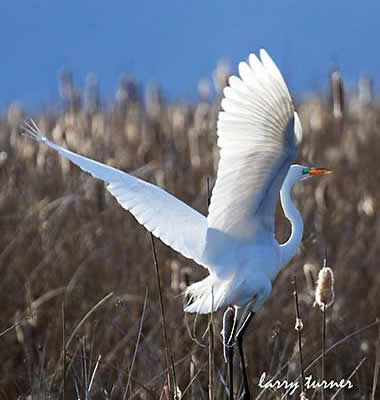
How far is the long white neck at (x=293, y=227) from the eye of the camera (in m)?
1.67

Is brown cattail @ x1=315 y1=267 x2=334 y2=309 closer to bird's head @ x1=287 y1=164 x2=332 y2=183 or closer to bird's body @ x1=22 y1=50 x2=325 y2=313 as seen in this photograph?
bird's body @ x1=22 y1=50 x2=325 y2=313

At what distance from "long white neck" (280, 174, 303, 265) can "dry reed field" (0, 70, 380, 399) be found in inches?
11.9

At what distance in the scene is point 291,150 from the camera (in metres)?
1.49

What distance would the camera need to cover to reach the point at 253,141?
4.88 feet

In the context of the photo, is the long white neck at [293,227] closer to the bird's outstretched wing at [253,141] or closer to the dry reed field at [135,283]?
the bird's outstretched wing at [253,141]

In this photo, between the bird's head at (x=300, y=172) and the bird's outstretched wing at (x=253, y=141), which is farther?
the bird's head at (x=300, y=172)

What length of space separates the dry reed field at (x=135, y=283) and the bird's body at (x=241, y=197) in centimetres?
39

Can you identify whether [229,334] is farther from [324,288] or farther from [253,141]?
[253,141]

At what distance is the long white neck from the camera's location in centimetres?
167

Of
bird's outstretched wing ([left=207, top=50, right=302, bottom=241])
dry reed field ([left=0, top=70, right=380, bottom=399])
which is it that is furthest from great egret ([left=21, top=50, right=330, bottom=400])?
dry reed field ([left=0, top=70, right=380, bottom=399])

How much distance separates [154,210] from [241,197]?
0.18 meters

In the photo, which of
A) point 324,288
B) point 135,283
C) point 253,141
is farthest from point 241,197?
point 135,283

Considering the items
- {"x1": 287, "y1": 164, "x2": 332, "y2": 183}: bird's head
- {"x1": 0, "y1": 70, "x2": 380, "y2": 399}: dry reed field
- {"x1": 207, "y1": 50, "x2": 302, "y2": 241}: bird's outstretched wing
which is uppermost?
{"x1": 207, "y1": 50, "x2": 302, "y2": 241}: bird's outstretched wing

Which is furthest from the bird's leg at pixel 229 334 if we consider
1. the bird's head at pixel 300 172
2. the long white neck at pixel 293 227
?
the bird's head at pixel 300 172
